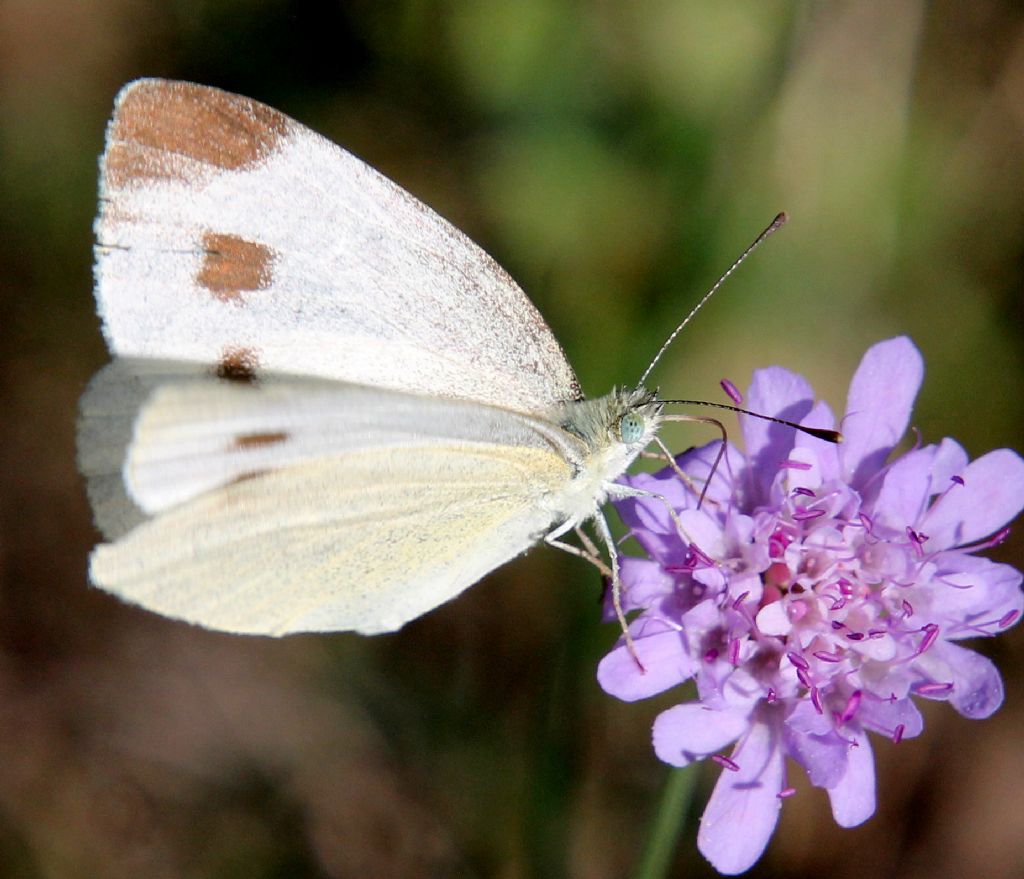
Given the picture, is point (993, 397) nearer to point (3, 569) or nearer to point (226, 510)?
point (226, 510)

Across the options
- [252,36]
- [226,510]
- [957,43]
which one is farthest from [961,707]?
[252,36]

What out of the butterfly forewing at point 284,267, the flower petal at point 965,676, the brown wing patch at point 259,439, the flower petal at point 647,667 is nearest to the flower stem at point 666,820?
the flower petal at point 647,667

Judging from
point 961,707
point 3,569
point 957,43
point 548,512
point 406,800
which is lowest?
point 406,800

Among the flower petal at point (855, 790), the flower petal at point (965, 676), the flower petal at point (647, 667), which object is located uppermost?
the flower petal at point (965, 676)

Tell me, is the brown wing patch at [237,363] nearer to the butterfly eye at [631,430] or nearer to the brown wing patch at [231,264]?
the brown wing patch at [231,264]

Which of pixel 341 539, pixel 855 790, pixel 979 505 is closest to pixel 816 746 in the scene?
pixel 855 790

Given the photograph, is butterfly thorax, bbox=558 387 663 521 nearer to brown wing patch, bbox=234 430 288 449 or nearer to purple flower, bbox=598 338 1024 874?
purple flower, bbox=598 338 1024 874
